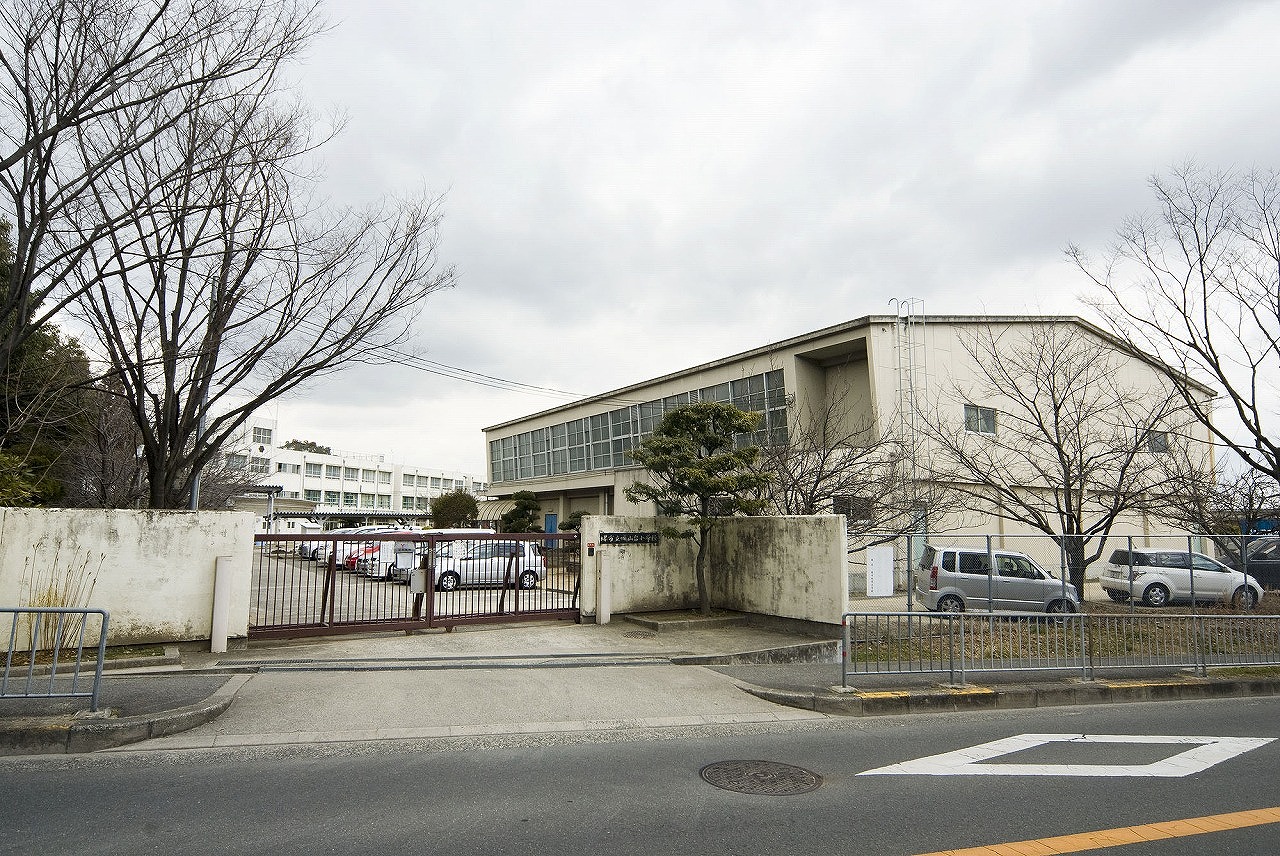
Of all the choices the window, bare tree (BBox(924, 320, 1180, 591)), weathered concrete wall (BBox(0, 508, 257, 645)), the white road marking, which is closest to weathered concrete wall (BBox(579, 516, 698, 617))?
weathered concrete wall (BBox(0, 508, 257, 645))

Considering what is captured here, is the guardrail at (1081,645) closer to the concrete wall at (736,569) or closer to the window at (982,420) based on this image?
the concrete wall at (736,569)

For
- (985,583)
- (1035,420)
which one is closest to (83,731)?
(985,583)

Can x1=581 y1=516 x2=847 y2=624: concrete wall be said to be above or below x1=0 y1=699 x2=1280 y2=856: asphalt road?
above

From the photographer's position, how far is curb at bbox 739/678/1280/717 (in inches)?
347

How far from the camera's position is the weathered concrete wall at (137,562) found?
9.82 metres

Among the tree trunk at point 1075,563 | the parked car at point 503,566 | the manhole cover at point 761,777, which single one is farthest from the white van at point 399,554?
the tree trunk at point 1075,563

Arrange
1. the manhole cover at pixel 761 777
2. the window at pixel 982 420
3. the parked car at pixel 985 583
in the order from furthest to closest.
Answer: the window at pixel 982 420, the parked car at pixel 985 583, the manhole cover at pixel 761 777

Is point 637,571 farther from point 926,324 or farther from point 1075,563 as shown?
point 926,324

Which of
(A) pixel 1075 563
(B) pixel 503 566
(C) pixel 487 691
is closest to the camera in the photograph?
(C) pixel 487 691

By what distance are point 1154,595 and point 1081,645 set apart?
31.6ft

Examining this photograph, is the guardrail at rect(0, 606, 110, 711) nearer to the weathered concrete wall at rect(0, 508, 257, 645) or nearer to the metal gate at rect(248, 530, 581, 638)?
the weathered concrete wall at rect(0, 508, 257, 645)

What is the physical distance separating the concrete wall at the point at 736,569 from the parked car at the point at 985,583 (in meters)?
4.54

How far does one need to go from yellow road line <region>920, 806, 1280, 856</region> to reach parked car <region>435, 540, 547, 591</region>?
10.1 m

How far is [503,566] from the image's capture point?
1477 centimetres
